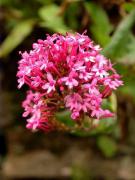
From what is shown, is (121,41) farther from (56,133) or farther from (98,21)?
(56,133)

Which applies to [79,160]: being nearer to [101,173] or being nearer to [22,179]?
[101,173]

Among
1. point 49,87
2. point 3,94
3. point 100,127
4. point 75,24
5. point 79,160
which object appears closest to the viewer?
point 49,87

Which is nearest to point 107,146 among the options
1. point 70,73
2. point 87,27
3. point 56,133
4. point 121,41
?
point 56,133

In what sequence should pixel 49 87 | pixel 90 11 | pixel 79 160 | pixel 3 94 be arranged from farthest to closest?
1. pixel 3 94
2. pixel 79 160
3. pixel 90 11
4. pixel 49 87

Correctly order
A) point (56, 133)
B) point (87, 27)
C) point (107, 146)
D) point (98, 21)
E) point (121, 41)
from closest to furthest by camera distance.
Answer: point (121, 41)
point (98, 21)
point (87, 27)
point (107, 146)
point (56, 133)

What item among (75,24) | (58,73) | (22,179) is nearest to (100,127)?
(58,73)
